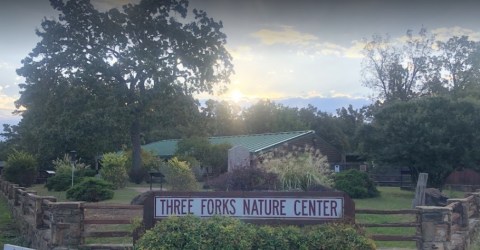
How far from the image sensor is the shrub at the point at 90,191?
20500mm

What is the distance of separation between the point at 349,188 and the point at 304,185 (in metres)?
8.93

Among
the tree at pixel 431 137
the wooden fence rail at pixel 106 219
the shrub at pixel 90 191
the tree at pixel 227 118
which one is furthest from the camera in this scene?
the tree at pixel 227 118

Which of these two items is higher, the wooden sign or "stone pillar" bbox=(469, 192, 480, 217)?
the wooden sign

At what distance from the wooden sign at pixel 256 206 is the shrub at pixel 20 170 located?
24.5 metres

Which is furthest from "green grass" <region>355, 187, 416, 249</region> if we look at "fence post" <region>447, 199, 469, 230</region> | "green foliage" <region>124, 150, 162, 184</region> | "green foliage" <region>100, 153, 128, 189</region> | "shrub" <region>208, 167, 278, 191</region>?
"green foliage" <region>124, 150, 162, 184</region>

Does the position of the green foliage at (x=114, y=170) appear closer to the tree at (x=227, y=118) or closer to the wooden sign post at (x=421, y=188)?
the wooden sign post at (x=421, y=188)

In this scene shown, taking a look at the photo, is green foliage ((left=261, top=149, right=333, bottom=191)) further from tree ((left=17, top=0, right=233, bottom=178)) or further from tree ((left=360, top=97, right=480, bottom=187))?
tree ((left=17, top=0, right=233, bottom=178))

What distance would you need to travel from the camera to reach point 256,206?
918cm

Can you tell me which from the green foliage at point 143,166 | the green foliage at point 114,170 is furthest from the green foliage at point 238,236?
the green foliage at point 143,166

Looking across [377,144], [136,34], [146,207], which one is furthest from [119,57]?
[146,207]

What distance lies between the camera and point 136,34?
120 ft

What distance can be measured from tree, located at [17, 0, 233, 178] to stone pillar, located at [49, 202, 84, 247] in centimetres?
2449

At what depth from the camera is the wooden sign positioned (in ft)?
29.9

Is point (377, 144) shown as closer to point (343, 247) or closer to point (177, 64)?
point (177, 64)
